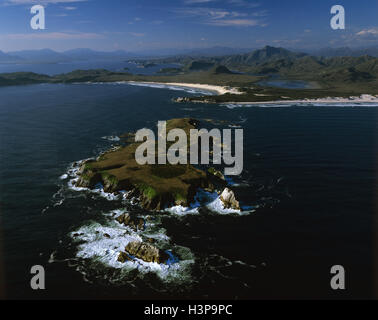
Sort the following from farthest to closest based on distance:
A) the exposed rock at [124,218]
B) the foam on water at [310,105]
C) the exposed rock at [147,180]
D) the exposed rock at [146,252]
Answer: the foam on water at [310,105], the exposed rock at [147,180], the exposed rock at [124,218], the exposed rock at [146,252]

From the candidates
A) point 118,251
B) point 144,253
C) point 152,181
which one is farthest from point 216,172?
point 118,251

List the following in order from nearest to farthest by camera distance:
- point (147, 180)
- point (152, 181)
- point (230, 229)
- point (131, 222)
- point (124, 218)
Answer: point (230, 229), point (131, 222), point (124, 218), point (152, 181), point (147, 180)

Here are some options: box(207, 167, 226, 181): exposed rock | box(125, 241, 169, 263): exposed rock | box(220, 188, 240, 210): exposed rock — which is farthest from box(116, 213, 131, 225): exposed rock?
box(207, 167, 226, 181): exposed rock

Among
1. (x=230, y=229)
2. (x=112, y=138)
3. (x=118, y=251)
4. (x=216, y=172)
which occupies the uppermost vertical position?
(x=112, y=138)

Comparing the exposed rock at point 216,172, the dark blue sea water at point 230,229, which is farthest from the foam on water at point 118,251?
the exposed rock at point 216,172

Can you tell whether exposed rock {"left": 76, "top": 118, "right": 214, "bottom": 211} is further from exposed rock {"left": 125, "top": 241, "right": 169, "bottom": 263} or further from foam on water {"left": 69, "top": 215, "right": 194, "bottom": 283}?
exposed rock {"left": 125, "top": 241, "right": 169, "bottom": 263}

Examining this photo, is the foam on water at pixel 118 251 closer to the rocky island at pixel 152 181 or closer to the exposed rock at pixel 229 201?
the rocky island at pixel 152 181

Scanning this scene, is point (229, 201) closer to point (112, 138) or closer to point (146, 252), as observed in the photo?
point (146, 252)
